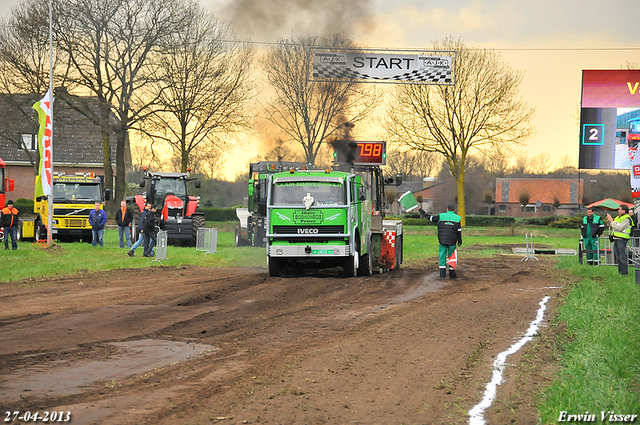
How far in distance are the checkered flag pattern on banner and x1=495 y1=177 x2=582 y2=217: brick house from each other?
6797 centimetres

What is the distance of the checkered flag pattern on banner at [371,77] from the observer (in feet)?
92.0

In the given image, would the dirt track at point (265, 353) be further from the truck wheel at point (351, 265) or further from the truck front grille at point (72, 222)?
the truck front grille at point (72, 222)

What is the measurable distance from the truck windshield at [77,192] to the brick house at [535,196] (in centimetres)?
7154

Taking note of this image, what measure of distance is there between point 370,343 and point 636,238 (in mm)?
9594

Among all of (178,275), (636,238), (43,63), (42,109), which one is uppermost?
(43,63)

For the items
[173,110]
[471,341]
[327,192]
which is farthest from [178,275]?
[173,110]

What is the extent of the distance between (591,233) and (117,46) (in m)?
26.6

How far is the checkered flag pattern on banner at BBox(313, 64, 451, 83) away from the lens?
92.0ft

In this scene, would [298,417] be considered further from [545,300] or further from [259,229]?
[259,229]

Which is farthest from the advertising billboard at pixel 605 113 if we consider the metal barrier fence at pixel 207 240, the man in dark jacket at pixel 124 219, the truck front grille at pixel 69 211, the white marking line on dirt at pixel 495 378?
the truck front grille at pixel 69 211

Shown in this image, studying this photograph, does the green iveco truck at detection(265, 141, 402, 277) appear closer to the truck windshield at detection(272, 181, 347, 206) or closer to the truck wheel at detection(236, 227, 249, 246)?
the truck windshield at detection(272, 181, 347, 206)

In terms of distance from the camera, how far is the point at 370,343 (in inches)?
361

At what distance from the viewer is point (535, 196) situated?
96.6 metres

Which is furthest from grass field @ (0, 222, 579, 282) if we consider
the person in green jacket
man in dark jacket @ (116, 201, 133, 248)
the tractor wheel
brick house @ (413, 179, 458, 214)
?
brick house @ (413, 179, 458, 214)
